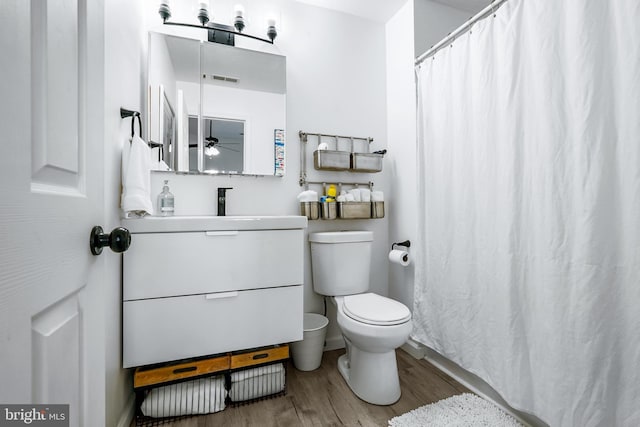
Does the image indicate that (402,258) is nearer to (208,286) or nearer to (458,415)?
(458,415)

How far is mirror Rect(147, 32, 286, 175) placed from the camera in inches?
65.2

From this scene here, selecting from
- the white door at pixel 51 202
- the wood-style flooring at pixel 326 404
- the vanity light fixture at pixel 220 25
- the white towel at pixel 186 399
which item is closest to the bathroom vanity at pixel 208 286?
the white towel at pixel 186 399

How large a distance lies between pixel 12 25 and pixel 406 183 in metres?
1.94

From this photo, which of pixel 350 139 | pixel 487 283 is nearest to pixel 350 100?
pixel 350 139

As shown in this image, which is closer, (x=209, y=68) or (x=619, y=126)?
(x=619, y=126)

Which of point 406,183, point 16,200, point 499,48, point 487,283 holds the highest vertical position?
point 499,48

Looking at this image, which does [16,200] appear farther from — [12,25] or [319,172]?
[319,172]

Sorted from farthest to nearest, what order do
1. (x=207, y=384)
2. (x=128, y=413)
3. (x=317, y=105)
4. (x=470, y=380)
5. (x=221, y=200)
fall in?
(x=317, y=105) → (x=221, y=200) → (x=470, y=380) → (x=207, y=384) → (x=128, y=413)

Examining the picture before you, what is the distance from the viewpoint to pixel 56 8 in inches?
18.0

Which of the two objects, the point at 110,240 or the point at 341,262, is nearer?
the point at 110,240

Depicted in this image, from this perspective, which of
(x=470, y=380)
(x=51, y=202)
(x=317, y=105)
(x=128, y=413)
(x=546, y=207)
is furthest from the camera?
(x=317, y=105)

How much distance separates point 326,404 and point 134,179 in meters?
1.39

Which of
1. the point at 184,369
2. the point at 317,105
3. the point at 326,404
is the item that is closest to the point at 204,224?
the point at 184,369

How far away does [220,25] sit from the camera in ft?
5.80
